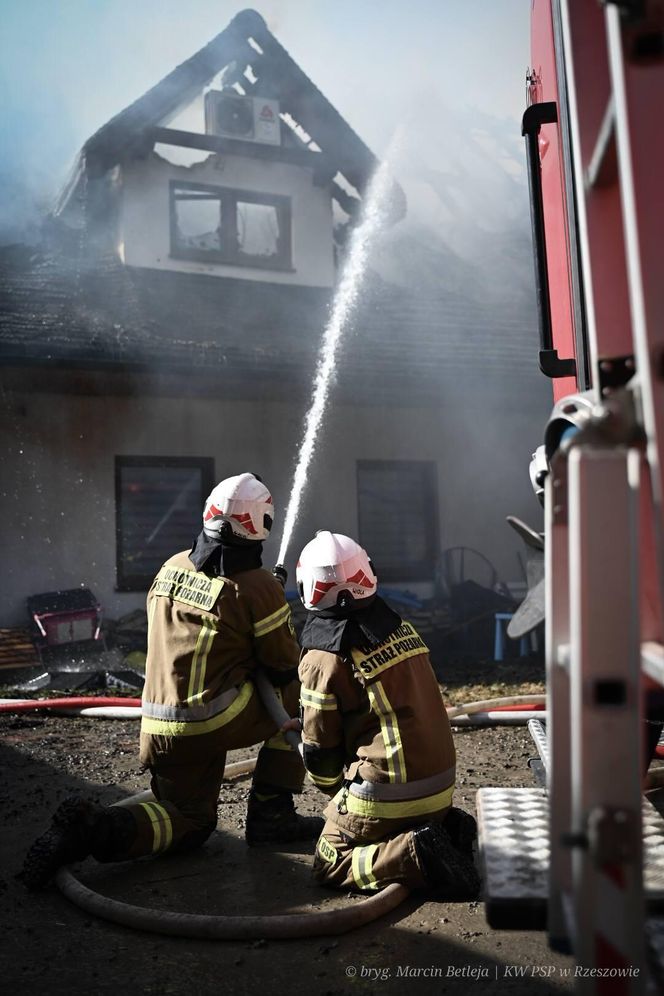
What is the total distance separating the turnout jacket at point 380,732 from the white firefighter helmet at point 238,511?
836 millimetres

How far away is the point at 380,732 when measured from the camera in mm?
3256

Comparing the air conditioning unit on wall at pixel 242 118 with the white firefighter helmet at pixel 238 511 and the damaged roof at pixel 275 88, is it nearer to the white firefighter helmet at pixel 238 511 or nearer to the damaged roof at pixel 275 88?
the damaged roof at pixel 275 88

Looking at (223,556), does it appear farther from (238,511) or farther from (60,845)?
(60,845)

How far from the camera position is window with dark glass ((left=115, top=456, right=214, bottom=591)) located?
10133 millimetres

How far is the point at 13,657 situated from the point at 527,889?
7.85 m

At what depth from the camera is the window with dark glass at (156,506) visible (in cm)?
1013

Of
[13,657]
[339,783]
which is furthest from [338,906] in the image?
[13,657]

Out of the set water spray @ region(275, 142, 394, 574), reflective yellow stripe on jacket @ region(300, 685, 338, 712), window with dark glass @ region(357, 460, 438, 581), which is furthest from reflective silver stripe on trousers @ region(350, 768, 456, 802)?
window with dark glass @ region(357, 460, 438, 581)

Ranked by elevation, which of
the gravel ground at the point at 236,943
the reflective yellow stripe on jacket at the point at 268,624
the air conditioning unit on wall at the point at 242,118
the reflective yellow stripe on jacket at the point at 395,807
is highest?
the air conditioning unit on wall at the point at 242,118

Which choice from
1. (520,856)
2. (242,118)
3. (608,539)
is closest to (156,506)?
(242,118)

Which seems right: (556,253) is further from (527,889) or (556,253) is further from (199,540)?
(527,889)

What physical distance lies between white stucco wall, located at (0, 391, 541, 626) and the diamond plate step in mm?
8022

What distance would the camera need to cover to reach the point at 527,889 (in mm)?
1598

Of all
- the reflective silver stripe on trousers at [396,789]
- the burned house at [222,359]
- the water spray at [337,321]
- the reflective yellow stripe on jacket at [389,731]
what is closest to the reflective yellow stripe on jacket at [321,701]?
the reflective yellow stripe on jacket at [389,731]
